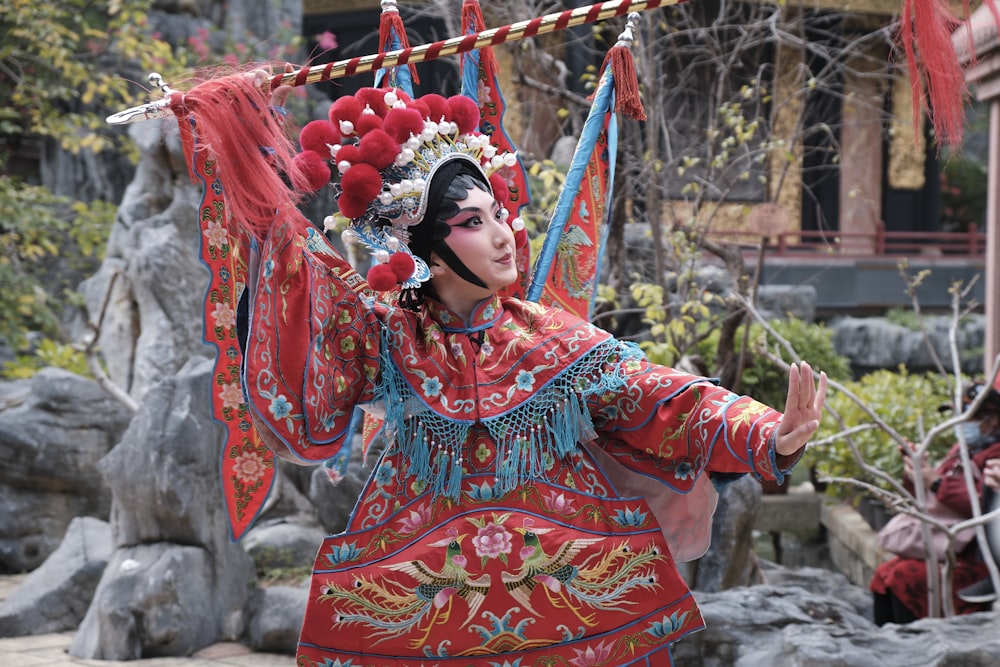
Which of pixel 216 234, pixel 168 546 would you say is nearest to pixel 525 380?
pixel 216 234

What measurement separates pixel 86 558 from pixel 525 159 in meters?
3.11

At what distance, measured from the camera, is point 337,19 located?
12906mm

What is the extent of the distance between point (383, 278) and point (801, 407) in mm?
910

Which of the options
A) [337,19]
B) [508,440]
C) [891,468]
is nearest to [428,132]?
[508,440]

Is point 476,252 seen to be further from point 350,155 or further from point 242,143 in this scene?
point 242,143

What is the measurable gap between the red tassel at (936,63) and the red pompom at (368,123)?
4.02ft

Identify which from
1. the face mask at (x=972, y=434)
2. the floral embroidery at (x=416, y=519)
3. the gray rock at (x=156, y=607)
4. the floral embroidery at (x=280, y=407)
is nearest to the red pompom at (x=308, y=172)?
the floral embroidery at (x=280, y=407)

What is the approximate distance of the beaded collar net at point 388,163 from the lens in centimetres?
232

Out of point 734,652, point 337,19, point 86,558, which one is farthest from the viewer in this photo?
point 337,19

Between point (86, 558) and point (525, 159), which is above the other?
point (525, 159)

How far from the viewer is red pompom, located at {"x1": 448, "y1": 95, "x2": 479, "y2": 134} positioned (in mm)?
2516

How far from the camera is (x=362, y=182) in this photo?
231cm

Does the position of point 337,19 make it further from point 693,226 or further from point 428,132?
point 428,132

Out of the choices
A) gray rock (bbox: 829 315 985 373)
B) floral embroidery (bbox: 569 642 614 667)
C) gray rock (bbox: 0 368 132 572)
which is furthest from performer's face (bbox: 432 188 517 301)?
gray rock (bbox: 829 315 985 373)
